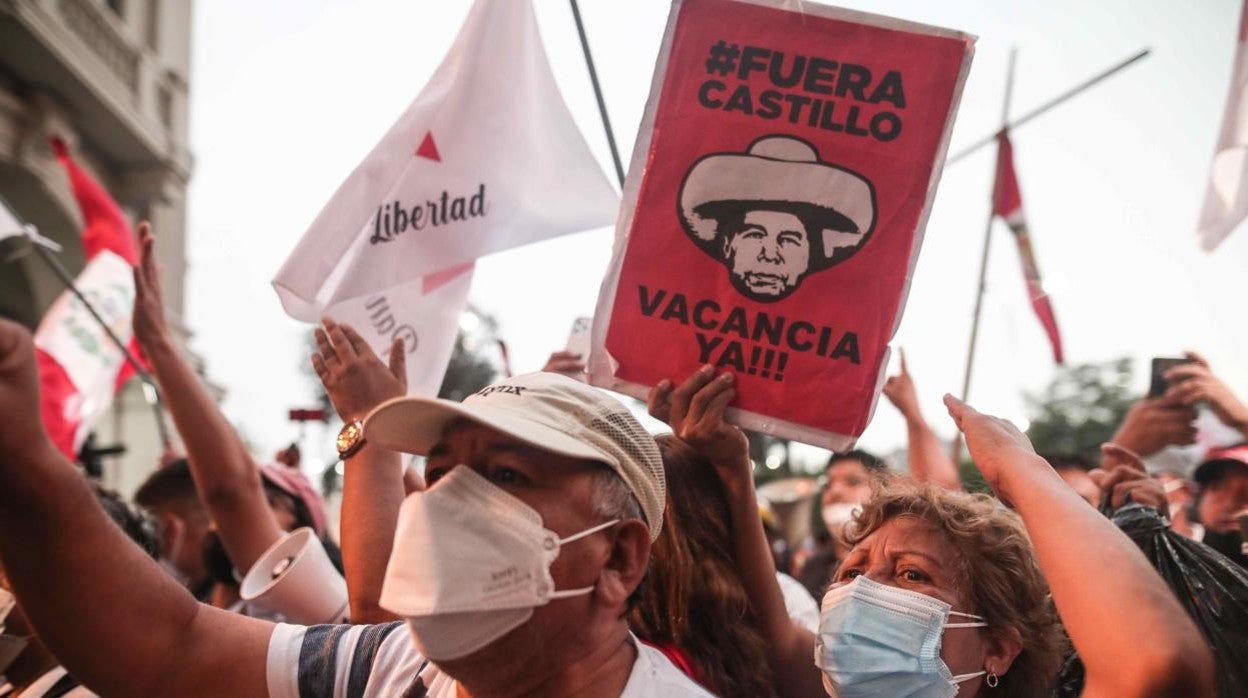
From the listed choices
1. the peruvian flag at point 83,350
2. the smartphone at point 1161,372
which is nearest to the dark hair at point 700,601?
the smartphone at point 1161,372

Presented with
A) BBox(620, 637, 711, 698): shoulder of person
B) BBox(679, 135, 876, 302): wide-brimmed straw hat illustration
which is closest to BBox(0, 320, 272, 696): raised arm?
BBox(620, 637, 711, 698): shoulder of person

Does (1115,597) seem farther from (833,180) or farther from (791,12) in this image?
(791,12)

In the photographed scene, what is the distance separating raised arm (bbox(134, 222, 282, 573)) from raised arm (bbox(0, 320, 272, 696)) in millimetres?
1045

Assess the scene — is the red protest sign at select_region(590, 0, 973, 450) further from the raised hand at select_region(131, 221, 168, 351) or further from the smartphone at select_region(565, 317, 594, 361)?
the raised hand at select_region(131, 221, 168, 351)

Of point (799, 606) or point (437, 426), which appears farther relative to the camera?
point (799, 606)

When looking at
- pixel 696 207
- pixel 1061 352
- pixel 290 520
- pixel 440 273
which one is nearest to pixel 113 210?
pixel 290 520

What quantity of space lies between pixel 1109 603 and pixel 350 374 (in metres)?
1.77

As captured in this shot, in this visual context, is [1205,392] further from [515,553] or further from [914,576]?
[515,553]

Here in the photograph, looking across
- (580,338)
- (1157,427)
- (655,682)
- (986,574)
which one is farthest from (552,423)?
(1157,427)

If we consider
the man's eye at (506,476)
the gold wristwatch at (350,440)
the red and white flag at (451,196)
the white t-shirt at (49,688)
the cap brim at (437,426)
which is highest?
the red and white flag at (451,196)

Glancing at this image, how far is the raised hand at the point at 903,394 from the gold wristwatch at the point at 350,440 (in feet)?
6.61

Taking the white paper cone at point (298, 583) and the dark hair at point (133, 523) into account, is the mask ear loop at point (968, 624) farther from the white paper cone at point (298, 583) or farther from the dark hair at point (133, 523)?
the dark hair at point (133, 523)

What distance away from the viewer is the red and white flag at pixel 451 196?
3.20m

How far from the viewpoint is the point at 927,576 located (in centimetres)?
221
